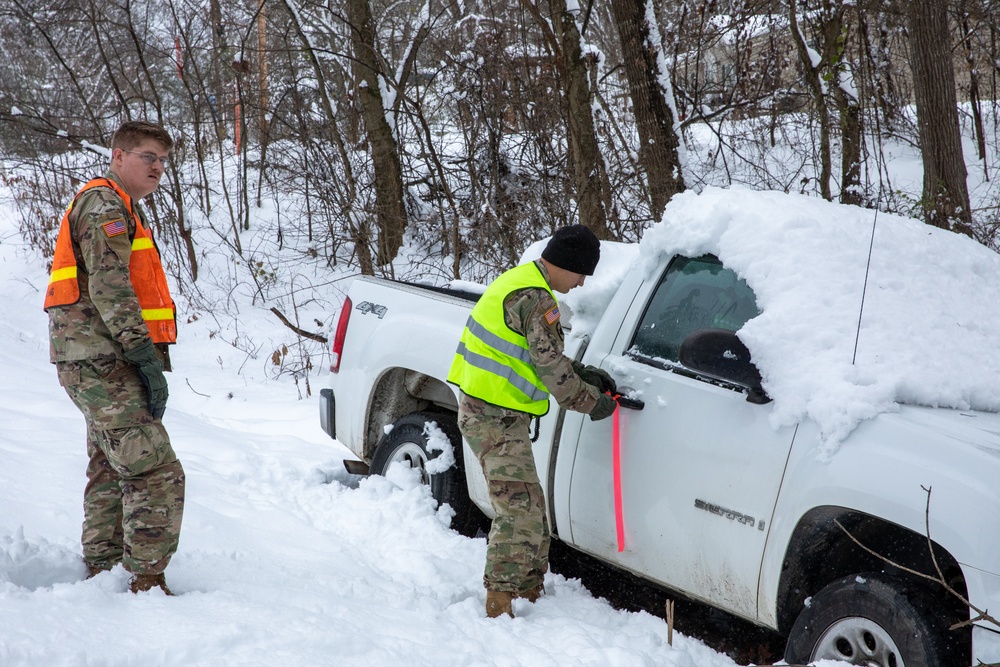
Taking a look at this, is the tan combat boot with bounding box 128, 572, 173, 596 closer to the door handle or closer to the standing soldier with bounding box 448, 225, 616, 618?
the standing soldier with bounding box 448, 225, 616, 618

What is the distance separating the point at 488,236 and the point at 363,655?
721cm

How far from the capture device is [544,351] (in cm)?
333

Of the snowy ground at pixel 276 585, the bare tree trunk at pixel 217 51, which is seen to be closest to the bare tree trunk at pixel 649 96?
the snowy ground at pixel 276 585

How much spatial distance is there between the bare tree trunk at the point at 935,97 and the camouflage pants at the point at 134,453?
7679 millimetres

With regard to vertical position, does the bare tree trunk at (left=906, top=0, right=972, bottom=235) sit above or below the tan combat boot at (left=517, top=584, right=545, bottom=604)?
above

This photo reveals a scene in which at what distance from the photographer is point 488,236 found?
9.66m

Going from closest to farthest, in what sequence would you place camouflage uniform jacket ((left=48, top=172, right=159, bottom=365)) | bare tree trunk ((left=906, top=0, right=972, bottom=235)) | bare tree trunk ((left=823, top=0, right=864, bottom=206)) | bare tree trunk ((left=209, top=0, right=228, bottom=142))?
1. camouflage uniform jacket ((left=48, top=172, right=159, bottom=365))
2. bare tree trunk ((left=906, top=0, right=972, bottom=235))
3. bare tree trunk ((left=823, top=0, right=864, bottom=206))
4. bare tree trunk ((left=209, top=0, right=228, bottom=142))

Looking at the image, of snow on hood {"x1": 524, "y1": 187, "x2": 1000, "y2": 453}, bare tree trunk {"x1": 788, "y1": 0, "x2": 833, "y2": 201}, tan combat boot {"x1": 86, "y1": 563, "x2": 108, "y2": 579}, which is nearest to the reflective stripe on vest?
snow on hood {"x1": 524, "y1": 187, "x2": 1000, "y2": 453}

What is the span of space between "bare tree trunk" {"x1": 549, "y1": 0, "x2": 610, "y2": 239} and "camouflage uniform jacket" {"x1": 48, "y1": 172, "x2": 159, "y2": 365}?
5.13m

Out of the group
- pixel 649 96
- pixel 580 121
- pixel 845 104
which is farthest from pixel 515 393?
pixel 845 104

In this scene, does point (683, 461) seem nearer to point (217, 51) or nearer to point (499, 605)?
point (499, 605)

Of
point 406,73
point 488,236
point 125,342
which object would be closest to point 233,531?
point 125,342

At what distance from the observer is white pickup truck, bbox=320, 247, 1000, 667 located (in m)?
2.39

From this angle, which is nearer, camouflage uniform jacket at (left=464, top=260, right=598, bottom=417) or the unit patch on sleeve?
the unit patch on sleeve
